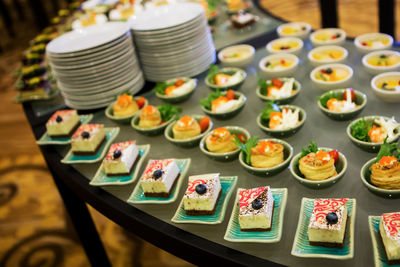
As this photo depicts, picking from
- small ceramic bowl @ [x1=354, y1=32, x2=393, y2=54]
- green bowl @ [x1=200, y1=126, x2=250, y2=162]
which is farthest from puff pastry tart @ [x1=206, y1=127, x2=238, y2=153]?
small ceramic bowl @ [x1=354, y1=32, x2=393, y2=54]

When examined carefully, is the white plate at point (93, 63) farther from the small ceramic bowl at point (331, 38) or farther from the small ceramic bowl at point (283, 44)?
the small ceramic bowl at point (331, 38)

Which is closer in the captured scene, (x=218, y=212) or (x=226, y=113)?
(x=218, y=212)

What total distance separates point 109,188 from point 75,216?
95cm

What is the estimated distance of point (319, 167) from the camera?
1.70 m

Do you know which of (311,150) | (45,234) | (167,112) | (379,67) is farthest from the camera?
(45,234)

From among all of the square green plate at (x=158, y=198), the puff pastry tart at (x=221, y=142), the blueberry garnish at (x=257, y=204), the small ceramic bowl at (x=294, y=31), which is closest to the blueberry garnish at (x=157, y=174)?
the square green plate at (x=158, y=198)

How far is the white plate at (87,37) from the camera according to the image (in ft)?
9.17

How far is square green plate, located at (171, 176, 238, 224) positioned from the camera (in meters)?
1.67

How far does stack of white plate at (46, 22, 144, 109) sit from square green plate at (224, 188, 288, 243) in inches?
54.0

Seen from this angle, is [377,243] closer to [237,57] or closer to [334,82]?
[334,82]

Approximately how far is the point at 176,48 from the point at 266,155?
1189 millimetres

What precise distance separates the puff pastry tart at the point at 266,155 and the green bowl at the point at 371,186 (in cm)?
36

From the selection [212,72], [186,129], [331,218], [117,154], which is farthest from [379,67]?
[117,154]

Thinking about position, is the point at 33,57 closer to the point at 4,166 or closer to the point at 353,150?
the point at 4,166
